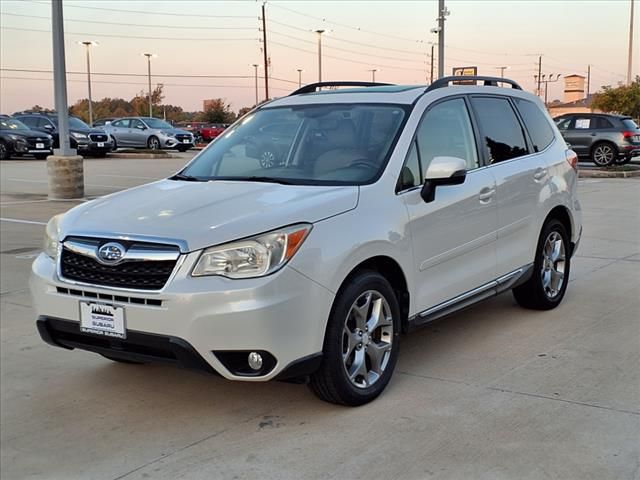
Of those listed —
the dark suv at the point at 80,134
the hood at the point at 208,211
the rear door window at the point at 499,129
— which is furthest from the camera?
the dark suv at the point at 80,134

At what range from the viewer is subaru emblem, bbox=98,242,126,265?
3.63 m

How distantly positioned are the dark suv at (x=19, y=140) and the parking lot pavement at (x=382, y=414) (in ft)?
71.3

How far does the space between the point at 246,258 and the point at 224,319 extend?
1.01ft

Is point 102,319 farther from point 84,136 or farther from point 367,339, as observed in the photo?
point 84,136

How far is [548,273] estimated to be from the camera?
603 centimetres

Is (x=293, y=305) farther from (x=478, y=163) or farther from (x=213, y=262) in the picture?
(x=478, y=163)

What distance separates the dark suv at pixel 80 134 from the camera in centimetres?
2712

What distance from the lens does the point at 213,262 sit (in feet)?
11.5

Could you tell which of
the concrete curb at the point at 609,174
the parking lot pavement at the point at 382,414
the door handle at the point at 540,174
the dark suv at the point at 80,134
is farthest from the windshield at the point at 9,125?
the door handle at the point at 540,174

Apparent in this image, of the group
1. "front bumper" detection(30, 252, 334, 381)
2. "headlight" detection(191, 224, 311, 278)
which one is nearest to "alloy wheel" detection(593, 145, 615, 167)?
"front bumper" detection(30, 252, 334, 381)

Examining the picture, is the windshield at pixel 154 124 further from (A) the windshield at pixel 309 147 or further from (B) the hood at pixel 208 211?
(B) the hood at pixel 208 211

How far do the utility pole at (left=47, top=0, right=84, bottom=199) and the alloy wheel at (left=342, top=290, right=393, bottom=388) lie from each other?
11.3 meters

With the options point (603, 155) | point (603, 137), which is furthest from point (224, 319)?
point (603, 155)

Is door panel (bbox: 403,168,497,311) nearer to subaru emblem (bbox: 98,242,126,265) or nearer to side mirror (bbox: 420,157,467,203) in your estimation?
side mirror (bbox: 420,157,467,203)
